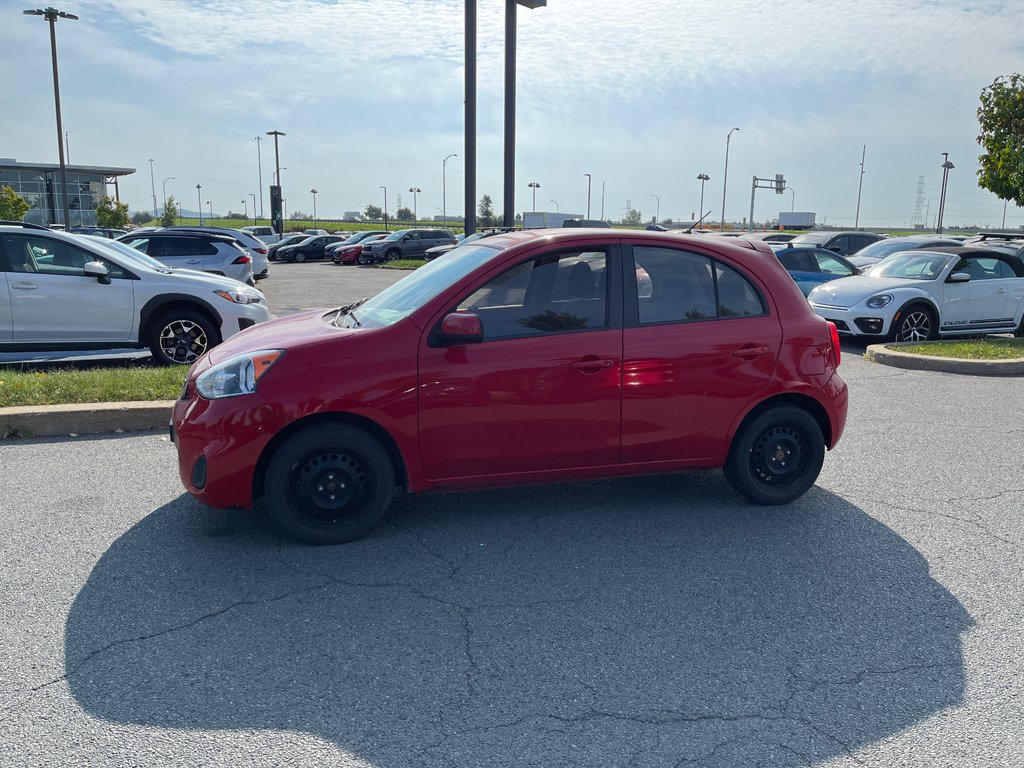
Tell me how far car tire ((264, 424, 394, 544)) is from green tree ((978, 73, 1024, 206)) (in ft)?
65.7

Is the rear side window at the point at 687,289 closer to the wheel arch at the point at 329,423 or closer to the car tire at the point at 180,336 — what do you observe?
the wheel arch at the point at 329,423

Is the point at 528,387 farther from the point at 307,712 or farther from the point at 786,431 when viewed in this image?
the point at 307,712

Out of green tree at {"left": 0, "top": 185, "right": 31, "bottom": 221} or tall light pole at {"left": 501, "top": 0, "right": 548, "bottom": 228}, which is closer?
tall light pole at {"left": 501, "top": 0, "right": 548, "bottom": 228}

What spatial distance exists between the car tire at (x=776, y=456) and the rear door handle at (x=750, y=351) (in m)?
0.38

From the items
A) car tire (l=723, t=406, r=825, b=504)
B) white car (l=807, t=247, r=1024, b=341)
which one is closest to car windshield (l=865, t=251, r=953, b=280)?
white car (l=807, t=247, r=1024, b=341)

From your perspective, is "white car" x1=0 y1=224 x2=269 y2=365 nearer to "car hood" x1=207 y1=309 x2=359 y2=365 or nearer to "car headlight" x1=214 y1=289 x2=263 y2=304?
"car headlight" x1=214 y1=289 x2=263 y2=304

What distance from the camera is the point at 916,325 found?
12.5 m

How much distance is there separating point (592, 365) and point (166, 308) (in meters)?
6.57

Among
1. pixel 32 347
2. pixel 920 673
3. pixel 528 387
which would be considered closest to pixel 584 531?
pixel 528 387

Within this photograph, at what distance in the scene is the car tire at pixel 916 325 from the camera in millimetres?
12375

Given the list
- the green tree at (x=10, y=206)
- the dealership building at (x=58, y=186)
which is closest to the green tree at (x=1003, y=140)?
the green tree at (x=10, y=206)

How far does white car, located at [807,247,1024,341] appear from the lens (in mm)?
12406

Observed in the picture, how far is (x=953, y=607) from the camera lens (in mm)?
4043

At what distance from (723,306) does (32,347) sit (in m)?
7.59
